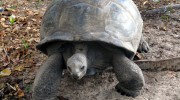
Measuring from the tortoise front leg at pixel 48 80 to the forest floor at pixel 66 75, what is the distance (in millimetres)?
311

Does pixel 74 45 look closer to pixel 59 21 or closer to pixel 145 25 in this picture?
pixel 59 21

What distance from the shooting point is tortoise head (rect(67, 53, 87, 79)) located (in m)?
2.37

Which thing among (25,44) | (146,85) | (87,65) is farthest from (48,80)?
(25,44)

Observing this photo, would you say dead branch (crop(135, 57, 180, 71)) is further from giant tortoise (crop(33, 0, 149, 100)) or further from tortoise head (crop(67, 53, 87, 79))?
tortoise head (crop(67, 53, 87, 79))

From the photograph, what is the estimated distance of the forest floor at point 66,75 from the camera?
3023 millimetres

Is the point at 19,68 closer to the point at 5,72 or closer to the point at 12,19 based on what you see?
the point at 5,72

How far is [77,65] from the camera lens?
2.38 metres

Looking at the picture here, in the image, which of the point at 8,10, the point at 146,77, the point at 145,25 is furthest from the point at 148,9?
the point at 8,10

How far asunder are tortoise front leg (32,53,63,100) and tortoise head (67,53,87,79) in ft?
1.03

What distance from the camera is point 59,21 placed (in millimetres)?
2643

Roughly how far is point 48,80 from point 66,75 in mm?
657

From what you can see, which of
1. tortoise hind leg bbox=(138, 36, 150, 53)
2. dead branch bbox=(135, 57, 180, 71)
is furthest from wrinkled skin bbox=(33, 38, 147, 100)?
tortoise hind leg bbox=(138, 36, 150, 53)

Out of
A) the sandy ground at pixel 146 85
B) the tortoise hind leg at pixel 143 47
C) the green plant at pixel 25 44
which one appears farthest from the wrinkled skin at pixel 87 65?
the green plant at pixel 25 44

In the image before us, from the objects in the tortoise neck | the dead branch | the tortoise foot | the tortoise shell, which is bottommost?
the tortoise foot
